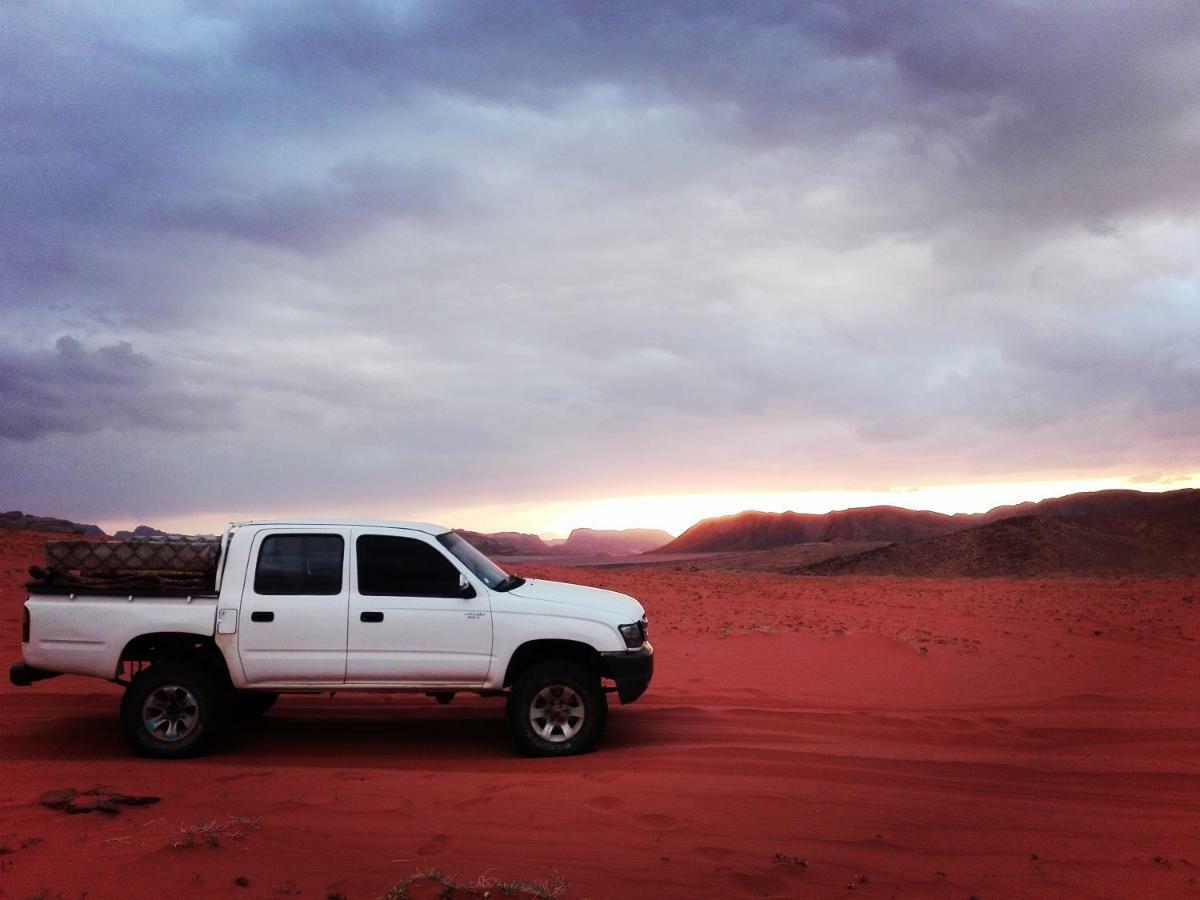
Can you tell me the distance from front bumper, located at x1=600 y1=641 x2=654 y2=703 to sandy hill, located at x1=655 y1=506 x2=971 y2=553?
10471 cm

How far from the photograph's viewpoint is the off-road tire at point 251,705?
9.00m

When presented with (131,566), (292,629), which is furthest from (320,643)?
(131,566)

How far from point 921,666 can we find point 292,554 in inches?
364

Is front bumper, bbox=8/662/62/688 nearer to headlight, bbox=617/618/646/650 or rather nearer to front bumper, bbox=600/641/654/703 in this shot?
front bumper, bbox=600/641/654/703

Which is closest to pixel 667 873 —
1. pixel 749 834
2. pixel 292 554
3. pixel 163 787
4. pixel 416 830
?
Answer: pixel 749 834

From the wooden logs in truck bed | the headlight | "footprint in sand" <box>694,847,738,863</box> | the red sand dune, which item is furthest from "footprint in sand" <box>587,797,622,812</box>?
the wooden logs in truck bed

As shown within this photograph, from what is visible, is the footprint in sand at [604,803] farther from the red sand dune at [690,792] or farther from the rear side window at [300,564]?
the rear side window at [300,564]

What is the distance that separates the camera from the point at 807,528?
131m

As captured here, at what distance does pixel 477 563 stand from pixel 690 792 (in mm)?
2957

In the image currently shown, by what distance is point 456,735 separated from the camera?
896cm

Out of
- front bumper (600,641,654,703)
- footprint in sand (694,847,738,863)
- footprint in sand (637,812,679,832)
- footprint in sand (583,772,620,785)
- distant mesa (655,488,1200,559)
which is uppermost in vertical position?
distant mesa (655,488,1200,559)

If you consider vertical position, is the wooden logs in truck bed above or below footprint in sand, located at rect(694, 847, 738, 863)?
above

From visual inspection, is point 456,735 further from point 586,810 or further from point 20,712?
point 20,712

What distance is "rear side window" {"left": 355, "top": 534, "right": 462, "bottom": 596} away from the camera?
807cm
